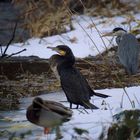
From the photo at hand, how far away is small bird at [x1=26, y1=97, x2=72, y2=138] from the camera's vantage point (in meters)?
5.09

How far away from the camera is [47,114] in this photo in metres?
5.11

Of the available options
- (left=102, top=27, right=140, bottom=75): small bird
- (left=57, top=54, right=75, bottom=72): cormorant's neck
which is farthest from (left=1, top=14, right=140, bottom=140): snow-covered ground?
(left=102, top=27, right=140, bottom=75): small bird

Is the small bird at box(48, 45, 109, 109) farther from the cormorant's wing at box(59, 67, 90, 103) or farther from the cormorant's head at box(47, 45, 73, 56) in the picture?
the cormorant's head at box(47, 45, 73, 56)

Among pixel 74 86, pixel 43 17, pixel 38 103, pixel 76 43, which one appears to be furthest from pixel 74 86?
pixel 43 17

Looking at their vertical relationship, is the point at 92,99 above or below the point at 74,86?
below

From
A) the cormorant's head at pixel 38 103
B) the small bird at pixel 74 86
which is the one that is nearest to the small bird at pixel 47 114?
the cormorant's head at pixel 38 103

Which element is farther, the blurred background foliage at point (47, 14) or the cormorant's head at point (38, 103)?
the blurred background foliage at point (47, 14)

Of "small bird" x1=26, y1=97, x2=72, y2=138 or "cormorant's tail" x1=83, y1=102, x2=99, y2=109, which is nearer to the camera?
"small bird" x1=26, y1=97, x2=72, y2=138

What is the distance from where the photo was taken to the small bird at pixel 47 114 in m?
5.09

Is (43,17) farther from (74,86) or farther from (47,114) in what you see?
(47,114)

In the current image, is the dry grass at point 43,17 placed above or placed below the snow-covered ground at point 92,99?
above

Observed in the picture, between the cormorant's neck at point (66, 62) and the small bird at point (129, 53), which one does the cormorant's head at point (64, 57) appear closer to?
the cormorant's neck at point (66, 62)

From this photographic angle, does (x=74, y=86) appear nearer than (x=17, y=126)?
No

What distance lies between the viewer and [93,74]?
1009 cm
